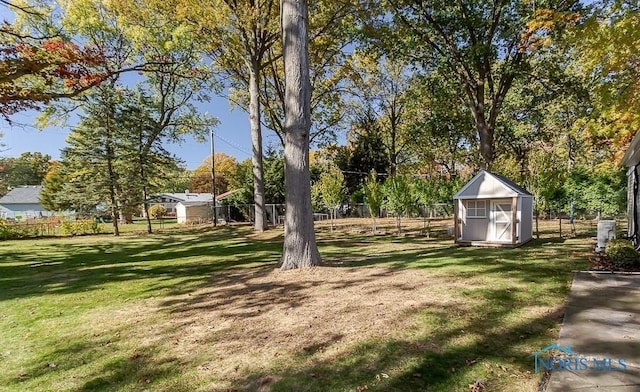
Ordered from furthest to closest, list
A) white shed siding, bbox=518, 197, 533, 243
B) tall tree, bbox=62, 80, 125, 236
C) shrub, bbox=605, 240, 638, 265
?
tall tree, bbox=62, 80, 125, 236 < white shed siding, bbox=518, 197, 533, 243 < shrub, bbox=605, 240, 638, 265

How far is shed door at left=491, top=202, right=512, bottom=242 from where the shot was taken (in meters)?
11.9

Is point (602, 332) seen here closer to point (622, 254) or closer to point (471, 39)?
point (622, 254)

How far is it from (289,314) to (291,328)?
0.50 m

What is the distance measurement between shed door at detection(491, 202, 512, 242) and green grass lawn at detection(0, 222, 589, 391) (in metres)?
3.69

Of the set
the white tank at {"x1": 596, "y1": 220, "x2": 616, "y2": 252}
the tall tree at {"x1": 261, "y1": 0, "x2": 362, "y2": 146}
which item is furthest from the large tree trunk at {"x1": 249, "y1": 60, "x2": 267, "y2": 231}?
the white tank at {"x1": 596, "y1": 220, "x2": 616, "y2": 252}

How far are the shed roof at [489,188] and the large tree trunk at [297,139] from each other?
742 centimetres

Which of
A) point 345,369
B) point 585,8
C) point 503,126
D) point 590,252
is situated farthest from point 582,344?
point 503,126

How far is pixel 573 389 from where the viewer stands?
9.12ft

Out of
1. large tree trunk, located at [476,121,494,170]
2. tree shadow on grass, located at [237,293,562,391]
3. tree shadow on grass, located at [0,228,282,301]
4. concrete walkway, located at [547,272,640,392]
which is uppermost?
large tree trunk, located at [476,121,494,170]

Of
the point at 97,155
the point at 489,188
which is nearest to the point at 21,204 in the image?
the point at 97,155

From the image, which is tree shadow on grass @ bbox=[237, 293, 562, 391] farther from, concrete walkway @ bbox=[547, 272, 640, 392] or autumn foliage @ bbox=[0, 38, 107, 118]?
autumn foliage @ bbox=[0, 38, 107, 118]

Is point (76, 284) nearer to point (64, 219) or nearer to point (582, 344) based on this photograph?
point (582, 344)

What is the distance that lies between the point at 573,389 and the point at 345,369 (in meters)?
1.84

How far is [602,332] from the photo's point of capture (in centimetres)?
383
